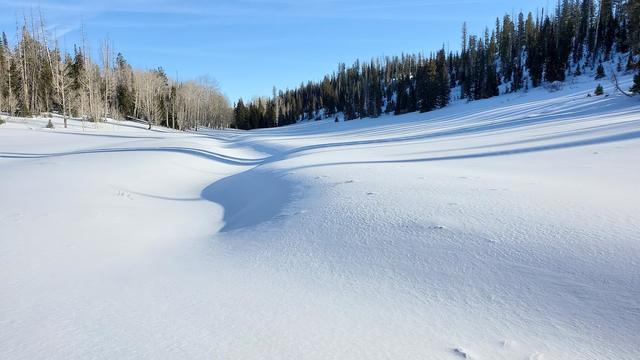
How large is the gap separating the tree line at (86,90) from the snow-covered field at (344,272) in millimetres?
34222

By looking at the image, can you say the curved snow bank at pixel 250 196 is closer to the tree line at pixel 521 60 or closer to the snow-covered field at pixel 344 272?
the snow-covered field at pixel 344 272

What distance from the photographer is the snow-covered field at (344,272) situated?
2.50 meters

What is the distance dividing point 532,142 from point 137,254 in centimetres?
1152

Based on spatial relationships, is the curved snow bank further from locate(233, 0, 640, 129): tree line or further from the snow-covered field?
locate(233, 0, 640, 129): tree line

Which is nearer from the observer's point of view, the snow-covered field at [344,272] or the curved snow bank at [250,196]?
the snow-covered field at [344,272]

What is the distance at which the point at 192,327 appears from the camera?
2758 mm

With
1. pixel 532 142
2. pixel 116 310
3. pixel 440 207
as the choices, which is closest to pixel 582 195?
pixel 440 207

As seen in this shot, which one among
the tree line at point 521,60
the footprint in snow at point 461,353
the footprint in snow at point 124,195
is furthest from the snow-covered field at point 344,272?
the tree line at point 521,60

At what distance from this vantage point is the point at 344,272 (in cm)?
359

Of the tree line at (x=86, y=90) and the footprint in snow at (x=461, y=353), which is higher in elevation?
the tree line at (x=86, y=90)

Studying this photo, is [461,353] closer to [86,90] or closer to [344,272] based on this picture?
[344,272]

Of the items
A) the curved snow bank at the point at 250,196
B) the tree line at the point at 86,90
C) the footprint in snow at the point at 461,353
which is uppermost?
the tree line at the point at 86,90

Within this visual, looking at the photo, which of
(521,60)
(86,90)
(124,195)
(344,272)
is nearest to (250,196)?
(124,195)

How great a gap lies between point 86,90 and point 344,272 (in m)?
55.4
